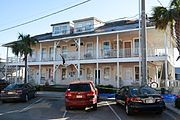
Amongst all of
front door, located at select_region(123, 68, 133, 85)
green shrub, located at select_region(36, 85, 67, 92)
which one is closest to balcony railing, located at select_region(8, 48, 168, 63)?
front door, located at select_region(123, 68, 133, 85)

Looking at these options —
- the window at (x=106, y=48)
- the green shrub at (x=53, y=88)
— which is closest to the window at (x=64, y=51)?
the green shrub at (x=53, y=88)

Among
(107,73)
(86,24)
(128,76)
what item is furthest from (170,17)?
(86,24)

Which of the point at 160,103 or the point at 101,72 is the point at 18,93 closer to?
the point at 160,103

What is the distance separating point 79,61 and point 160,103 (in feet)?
60.2

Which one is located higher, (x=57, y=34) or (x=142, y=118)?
(x=57, y=34)

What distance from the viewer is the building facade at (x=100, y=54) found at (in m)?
26.8

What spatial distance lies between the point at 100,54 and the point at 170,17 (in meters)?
13.9

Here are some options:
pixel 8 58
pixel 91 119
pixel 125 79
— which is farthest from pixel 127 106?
pixel 8 58

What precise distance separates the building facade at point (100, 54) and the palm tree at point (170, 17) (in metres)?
6.51

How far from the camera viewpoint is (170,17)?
16484 millimetres

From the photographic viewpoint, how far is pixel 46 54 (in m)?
35.5

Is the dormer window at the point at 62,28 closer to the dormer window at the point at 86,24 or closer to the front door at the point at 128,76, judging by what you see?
the dormer window at the point at 86,24

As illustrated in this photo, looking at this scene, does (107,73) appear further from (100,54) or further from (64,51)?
(64,51)

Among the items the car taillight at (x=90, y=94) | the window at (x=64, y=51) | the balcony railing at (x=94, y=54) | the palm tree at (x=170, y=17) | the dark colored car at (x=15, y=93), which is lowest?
the dark colored car at (x=15, y=93)
